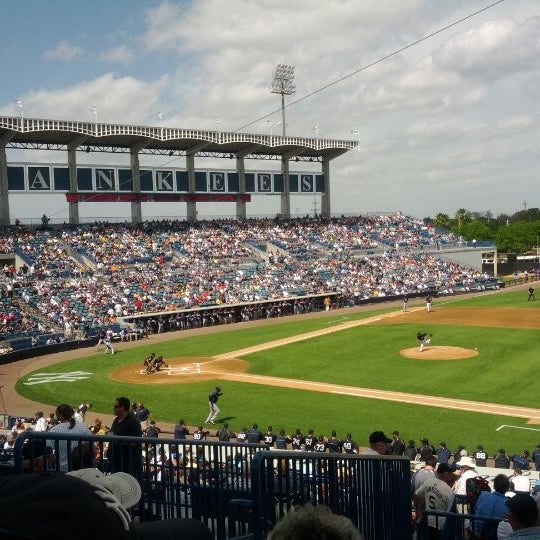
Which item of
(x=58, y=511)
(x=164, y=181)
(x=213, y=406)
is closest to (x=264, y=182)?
(x=164, y=181)

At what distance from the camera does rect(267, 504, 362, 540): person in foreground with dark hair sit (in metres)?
1.72

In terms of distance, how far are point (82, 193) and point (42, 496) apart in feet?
169

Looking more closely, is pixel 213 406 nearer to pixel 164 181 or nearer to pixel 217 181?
pixel 164 181

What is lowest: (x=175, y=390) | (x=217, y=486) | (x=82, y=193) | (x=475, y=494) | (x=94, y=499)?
(x=175, y=390)

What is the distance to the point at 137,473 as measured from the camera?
4.90 meters

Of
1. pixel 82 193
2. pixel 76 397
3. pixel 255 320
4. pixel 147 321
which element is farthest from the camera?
pixel 82 193

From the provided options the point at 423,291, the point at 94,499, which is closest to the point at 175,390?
the point at 94,499

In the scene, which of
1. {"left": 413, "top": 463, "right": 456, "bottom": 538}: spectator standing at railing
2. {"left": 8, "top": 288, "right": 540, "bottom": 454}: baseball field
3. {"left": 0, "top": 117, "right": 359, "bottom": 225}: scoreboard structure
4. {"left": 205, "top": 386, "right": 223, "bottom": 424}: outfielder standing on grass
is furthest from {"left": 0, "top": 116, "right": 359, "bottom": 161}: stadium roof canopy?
{"left": 413, "top": 463, "right": 456, "bottom": 538}: spectator standing at railing

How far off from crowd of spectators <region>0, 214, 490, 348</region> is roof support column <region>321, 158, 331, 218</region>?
40.7 inches

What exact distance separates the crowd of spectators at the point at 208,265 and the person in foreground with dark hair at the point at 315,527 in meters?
37.6

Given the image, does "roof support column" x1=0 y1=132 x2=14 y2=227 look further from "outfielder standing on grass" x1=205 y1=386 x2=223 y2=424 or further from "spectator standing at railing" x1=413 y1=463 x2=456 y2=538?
"spectator standing at railing" x1=413 y1=463 x2=456 y2=538

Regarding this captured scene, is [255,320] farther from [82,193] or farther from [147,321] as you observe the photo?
[82,193]

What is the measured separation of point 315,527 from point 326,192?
64.6 meters

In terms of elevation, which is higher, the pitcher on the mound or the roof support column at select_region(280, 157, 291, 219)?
the roof support column at select_region(280, 157, 291, 219)
